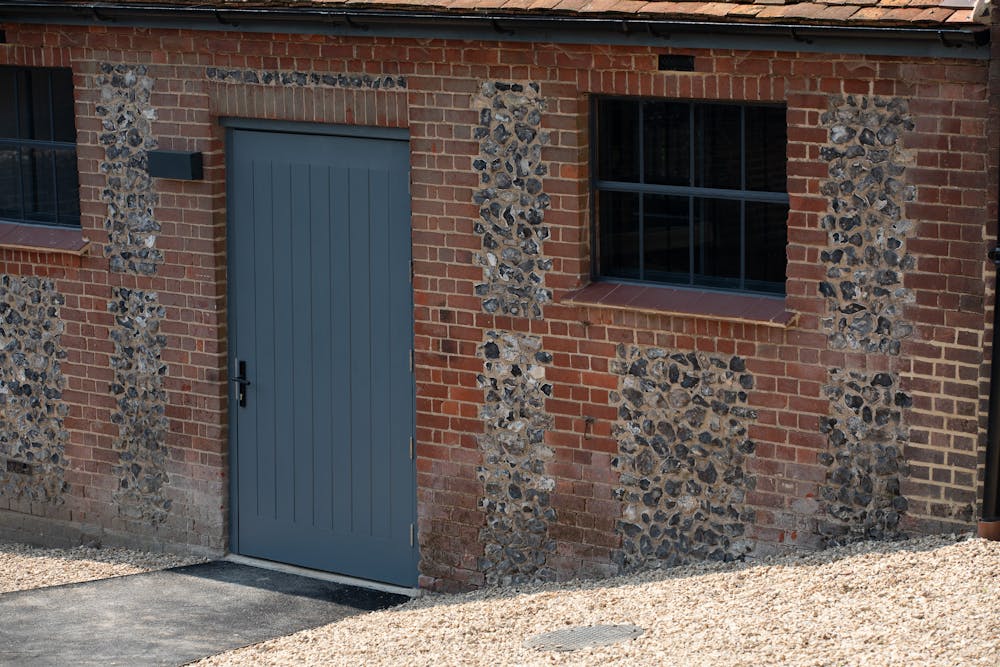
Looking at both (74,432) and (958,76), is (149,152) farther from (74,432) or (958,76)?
(958,76)

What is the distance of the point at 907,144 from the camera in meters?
8.20

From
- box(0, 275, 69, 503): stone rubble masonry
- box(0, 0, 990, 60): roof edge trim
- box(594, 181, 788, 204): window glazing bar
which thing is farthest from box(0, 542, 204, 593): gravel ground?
box(594, 181, 788, 204): window glazing bar

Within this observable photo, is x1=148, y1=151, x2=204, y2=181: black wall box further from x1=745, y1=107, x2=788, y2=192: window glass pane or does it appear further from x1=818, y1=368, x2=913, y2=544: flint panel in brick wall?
x1=818, y1=368, x2=913, y2=544: flint panel in brick wall

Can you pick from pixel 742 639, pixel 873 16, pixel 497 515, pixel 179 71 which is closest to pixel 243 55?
pixel 179 71

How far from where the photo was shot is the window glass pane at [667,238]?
30.1 ft

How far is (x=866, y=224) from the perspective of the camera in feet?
27.6

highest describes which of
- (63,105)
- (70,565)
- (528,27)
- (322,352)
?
(528,27)

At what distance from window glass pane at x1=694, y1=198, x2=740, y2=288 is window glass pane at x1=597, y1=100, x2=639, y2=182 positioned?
447 millimetres

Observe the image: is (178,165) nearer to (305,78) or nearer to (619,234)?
(305,78)

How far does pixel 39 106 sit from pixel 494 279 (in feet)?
12.5

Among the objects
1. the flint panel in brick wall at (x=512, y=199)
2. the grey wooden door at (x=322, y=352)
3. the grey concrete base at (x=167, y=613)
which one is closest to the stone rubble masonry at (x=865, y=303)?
the flint panel in brick wall at (x=512, y=199)

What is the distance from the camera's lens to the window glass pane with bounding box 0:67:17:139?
37.9ft

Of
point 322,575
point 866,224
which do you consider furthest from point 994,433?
point 322,575

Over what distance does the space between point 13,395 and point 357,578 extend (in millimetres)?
2956
